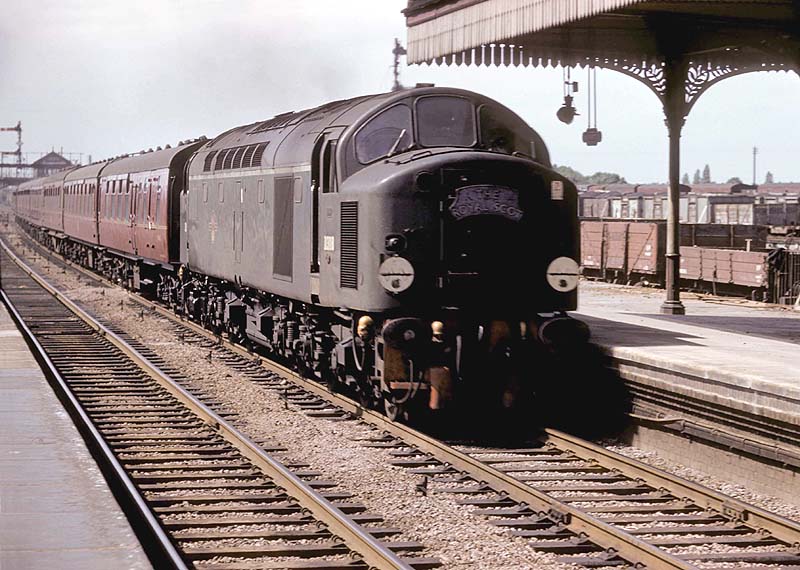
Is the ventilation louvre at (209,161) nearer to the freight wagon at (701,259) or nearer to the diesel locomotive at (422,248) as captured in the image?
the diesel locomotive at (422,248)

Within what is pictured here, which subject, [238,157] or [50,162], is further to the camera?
[50,162]

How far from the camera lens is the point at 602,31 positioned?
18.5 m

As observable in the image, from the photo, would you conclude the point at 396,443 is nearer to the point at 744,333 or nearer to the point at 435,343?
the point at 435,343

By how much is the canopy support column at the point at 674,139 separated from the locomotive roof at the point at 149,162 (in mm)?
10333

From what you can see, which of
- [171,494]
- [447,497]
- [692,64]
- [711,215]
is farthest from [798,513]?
[711,215]

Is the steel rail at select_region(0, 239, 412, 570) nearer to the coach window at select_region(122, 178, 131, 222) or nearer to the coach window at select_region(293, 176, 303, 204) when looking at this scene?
the coach window at select_region(293, 176, 303, 204)

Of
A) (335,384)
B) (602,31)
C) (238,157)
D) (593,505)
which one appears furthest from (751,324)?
(593,505)

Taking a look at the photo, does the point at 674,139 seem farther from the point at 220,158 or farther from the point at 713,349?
the point at 220,158

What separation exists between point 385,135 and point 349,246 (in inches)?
49.8

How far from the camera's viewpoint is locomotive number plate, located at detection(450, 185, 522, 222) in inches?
480

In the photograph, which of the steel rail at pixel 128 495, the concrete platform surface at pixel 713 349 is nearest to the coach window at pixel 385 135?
the concrete platform surface at pixel 713 349

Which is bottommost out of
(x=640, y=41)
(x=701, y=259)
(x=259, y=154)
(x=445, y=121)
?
(x=701, y=259)

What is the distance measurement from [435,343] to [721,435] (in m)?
2.83

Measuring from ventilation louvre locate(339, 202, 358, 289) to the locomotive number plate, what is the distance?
1.03 metres
